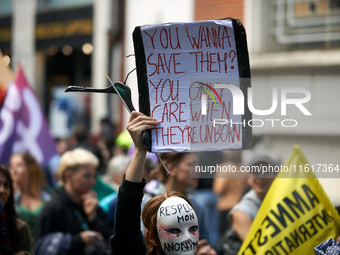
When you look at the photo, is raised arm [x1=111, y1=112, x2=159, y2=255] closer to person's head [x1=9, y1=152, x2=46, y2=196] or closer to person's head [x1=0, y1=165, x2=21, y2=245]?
person's head [x1=0, y1=165, x2=21, y2=245]

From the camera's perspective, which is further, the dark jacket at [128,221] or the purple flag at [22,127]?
the purple flag at [22,127]

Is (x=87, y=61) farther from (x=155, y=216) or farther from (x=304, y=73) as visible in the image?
(x=155, y=216)

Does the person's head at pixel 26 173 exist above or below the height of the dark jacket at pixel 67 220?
above

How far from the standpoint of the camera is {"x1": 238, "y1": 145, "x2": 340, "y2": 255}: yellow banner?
3.48 metres

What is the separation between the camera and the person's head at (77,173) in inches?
195

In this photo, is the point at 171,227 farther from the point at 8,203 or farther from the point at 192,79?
the point at 8,203

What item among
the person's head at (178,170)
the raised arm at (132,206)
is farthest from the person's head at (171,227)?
the person's head at (178,170)

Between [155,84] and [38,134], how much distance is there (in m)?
4.05

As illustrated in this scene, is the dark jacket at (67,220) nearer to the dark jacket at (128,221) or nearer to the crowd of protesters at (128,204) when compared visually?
the crowd of protesters at (128,204)

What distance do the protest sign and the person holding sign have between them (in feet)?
0.34

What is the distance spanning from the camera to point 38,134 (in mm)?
6809

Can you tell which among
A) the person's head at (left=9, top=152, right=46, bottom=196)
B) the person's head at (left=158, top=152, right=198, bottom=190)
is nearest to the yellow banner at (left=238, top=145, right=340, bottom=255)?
the person's head at (left=158, top=152, right=198, bottom=190)

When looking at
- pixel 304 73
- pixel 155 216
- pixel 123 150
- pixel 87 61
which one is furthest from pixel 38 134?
pixel 87 61

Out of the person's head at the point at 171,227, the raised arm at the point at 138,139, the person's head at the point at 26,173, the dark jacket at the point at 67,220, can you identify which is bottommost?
the dark jacket at the point at 67,220
